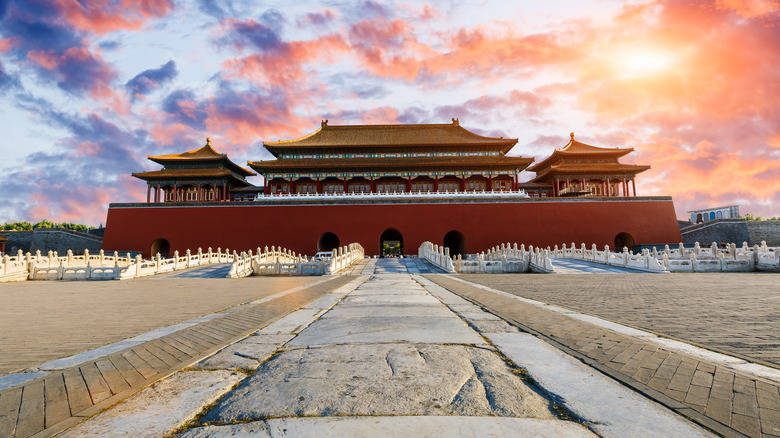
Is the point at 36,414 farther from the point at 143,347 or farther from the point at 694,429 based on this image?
the point at 694,429

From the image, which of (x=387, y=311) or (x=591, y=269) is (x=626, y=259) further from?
(x=387, y=311)

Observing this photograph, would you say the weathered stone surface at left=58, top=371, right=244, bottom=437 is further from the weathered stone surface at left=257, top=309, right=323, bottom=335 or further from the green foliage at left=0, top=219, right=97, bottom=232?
the green foliage at left=0, top=219, right=97, bottom=232

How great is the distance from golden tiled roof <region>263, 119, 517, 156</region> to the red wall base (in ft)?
18.3

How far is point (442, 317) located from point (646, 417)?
244 cm

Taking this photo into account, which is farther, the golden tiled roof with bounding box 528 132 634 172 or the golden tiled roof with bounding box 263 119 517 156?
the golden tiled roof with bounding box 528 132 634 172

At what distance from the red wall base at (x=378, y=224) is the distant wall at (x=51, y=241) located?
3.56 meters

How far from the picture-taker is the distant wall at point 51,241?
26.3 metres

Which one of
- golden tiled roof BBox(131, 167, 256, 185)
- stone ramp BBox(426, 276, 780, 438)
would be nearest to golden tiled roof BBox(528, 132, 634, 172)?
golden tiled roof BBox(131, 167, 256, 185)

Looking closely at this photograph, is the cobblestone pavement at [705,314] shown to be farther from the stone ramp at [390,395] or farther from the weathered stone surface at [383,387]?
the weathered stone surface at [383,387]

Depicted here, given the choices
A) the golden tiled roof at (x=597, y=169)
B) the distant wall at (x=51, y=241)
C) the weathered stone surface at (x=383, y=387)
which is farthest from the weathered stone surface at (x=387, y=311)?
the distant wall at (x=51, y=241)

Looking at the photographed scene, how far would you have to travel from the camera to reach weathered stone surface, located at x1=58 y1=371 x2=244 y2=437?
1497 millimetres

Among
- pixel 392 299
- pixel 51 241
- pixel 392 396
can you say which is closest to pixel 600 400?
pixel 392 396

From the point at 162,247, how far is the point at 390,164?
17589mm

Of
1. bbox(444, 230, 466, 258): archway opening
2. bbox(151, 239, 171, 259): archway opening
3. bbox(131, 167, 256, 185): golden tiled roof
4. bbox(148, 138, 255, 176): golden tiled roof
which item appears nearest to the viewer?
bbox(151, 239, 171, 259): archway opening
